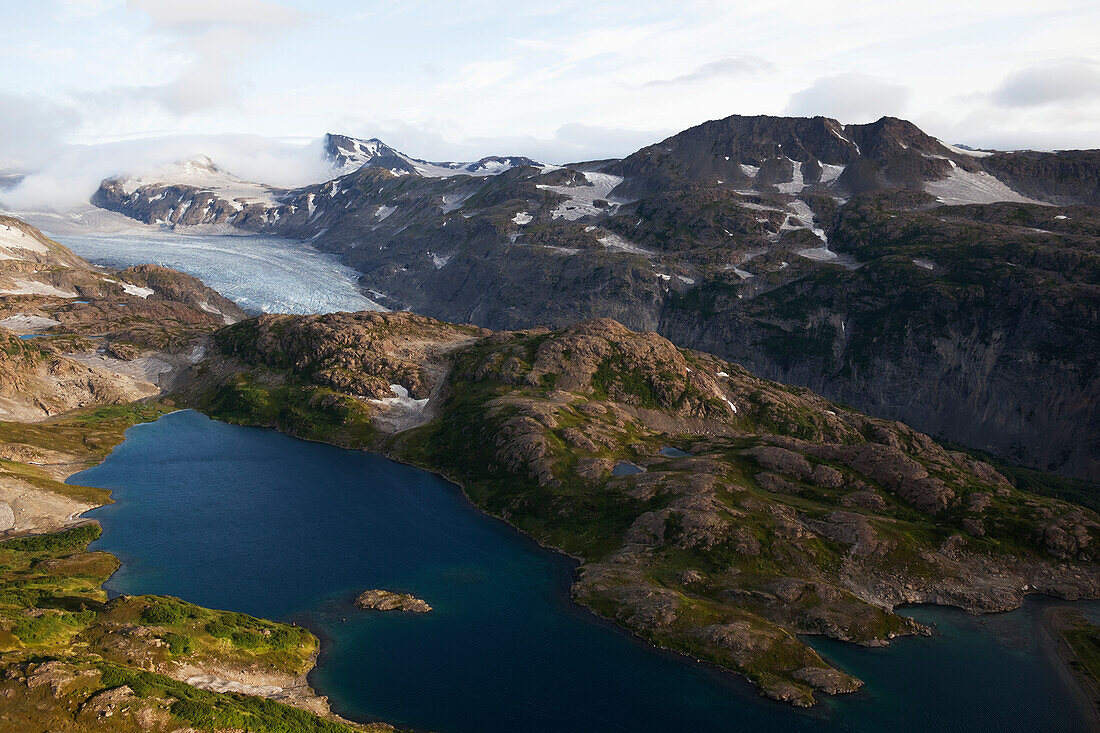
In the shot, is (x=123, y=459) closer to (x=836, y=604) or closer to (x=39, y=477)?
(x=39, y=477)

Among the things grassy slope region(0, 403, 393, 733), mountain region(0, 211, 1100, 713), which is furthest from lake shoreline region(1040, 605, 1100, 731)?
grassy slope region(0, 403, 393, 733)

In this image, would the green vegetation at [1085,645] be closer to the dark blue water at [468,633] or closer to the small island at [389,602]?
the dark blue water at [468,633]

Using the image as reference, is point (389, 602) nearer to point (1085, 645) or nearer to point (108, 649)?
point (108, 649)

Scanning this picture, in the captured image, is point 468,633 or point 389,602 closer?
point 468,633

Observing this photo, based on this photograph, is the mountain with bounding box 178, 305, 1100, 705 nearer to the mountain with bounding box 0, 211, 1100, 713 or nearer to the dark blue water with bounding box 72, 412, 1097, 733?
the mountain with bounding box 0, 211, 1100, 713

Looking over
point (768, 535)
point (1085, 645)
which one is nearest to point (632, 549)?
point (768, 535)

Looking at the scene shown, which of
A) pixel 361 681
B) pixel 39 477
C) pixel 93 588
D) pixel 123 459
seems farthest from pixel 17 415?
pixel 361 681

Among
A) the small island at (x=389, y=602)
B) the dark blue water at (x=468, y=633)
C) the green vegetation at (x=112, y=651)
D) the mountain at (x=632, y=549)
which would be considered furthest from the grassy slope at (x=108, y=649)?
the small island at (x=389, y=602)
